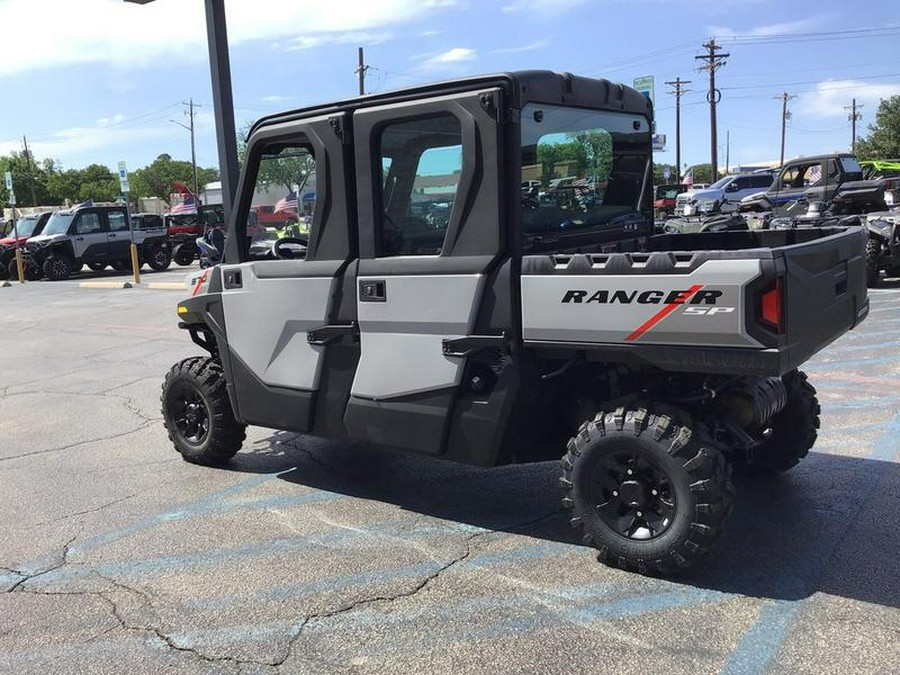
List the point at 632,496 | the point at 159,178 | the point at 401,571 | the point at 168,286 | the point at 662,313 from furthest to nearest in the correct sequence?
the point at 159,178 < the point at 168,286 < the point at 401,571 < the point at 632,496 < the point at 662,313

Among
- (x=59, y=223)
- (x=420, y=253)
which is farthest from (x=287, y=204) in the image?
(x=59, y=223)

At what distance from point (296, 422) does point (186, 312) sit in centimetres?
122

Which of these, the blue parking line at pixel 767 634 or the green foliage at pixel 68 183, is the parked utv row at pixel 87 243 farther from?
the green foliage at pixel 68 183

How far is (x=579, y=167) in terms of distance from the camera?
4.07 meters

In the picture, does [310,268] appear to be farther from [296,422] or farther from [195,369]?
[195,369]

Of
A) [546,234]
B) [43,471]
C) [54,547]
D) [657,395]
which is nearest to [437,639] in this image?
[657,395]

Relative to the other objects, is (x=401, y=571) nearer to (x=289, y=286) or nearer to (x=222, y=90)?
(x=289, y=286)

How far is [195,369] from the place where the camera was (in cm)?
518

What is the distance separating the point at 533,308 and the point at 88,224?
24.3 metres

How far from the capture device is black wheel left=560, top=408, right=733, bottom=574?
3.21m

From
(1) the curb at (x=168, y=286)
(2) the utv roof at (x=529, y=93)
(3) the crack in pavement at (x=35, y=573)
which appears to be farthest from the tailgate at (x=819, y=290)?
(1) the curb at (x=168, y=286)

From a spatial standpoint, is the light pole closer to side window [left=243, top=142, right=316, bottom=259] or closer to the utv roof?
side window [left=243, top=142, right=316, bottom=259]

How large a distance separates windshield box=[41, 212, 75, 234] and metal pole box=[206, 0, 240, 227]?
1572 cm

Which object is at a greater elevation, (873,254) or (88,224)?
(88,224)
